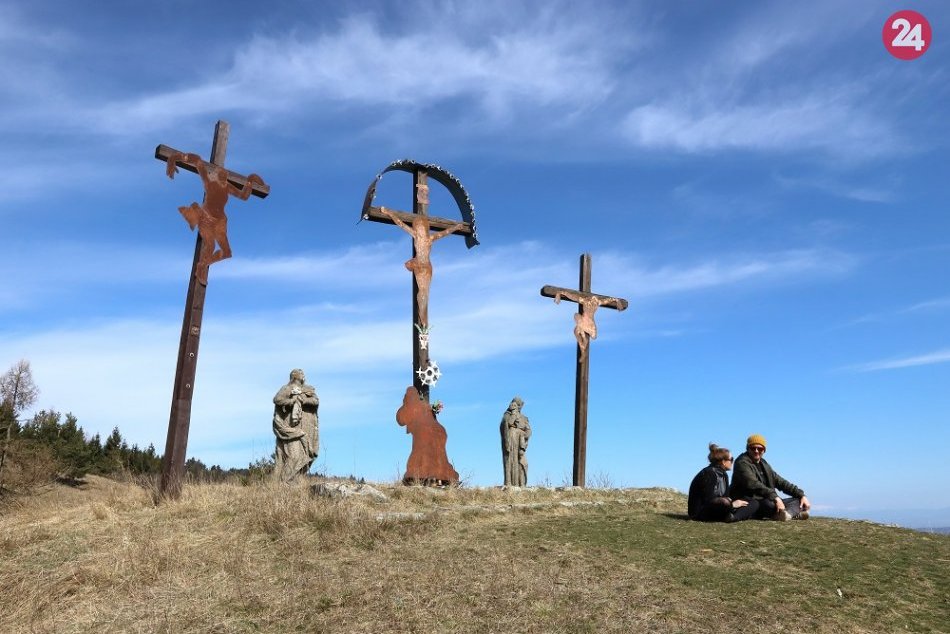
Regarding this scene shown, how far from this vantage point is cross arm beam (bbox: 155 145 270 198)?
1282 cm

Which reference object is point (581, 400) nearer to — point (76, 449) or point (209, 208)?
point (209, 208)

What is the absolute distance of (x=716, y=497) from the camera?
35.8 feet

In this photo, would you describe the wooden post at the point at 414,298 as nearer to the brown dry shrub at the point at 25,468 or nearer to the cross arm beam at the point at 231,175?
the cross arm beam at the point at 231,175

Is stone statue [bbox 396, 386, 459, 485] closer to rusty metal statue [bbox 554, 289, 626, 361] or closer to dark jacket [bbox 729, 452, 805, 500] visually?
rusty metal statue [bbox 554, 289, 626, 361]

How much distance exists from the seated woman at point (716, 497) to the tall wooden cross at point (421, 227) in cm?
551

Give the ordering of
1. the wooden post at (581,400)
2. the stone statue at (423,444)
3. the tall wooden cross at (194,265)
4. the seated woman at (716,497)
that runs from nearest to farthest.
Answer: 1. the seated woman at (716,497)
2. the tall wooden cross at (194,265)
3. the stone statue at (423,444)
4. the wooden post at (581,400)

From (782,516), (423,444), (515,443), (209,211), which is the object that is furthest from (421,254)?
(782,516)

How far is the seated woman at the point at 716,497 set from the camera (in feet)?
35.6

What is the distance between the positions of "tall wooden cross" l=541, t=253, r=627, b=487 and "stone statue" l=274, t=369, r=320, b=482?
613cm

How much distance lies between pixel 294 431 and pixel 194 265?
10.5 ft

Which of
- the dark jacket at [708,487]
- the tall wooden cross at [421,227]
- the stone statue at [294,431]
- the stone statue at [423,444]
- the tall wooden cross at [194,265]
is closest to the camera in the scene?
the dark jacket at [708,487]

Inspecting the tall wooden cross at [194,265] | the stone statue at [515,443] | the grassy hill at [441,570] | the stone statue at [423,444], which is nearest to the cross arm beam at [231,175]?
the tall wooden cross at [194,265]

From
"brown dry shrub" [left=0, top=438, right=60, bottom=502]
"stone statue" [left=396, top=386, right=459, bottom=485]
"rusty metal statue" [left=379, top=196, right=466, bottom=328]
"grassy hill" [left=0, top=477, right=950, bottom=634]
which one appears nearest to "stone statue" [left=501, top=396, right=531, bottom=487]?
"stone statue" [left=396, top=386, right=459, bottom=485]

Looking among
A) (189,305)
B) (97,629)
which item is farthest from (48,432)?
(97,629)
